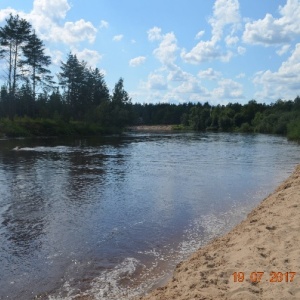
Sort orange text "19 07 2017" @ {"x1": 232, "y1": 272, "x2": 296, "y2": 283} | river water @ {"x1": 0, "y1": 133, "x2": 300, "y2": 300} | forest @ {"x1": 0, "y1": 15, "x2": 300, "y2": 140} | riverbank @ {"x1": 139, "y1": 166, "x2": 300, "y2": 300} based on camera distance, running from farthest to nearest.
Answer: forest @ {"x1": 0, "y1": 15, "x2": 300, "y2": 140} < river water @ {"x1": 0, "y1": 133, "x2": 300, "y2": 300} < orange text "19 07 2017" @ {"x1": 232, "y1": 272, "x2": 296, "y2": 283} < riverbank @ {"x1": 139, "y1": 166, "x2": 300, "y2": 300}

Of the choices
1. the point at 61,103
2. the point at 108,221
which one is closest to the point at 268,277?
the point at 108,221

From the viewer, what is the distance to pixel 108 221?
12.2 m

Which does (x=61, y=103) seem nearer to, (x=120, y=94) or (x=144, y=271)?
(x=120, y=94)

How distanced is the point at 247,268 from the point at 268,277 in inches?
20.1

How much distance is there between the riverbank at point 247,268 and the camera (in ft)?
18.1

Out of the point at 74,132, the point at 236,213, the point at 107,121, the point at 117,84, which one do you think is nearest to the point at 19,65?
the point at 74,132

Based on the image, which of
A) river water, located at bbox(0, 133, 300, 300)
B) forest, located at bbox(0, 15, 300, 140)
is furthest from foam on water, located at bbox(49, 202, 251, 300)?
forest, located at bbox(0, 15, 300, 140)

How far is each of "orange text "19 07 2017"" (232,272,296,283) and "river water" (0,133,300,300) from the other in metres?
2.03

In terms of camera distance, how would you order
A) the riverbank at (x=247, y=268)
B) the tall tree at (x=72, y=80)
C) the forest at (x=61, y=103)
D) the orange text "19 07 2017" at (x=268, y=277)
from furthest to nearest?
the tall tree at (x=72, y=80) < the forest at (x=61, y=103) < the orange text "19 07 2017" at (x=268, y=277) < the riverbank at (x=247, y=268)

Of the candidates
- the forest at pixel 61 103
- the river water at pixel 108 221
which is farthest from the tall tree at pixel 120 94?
the river water at pixel 108 221

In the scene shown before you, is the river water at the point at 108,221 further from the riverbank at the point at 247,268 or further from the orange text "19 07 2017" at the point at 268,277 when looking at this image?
the orange text "19 07 2017" at the point at 268,277

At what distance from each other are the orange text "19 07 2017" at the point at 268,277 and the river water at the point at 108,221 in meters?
2.03

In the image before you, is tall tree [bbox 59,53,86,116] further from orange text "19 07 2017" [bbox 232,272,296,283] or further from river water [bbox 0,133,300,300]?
orange text "19 07 2017" [bbox 232,272,296,283]

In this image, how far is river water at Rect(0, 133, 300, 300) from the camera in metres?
7.72
